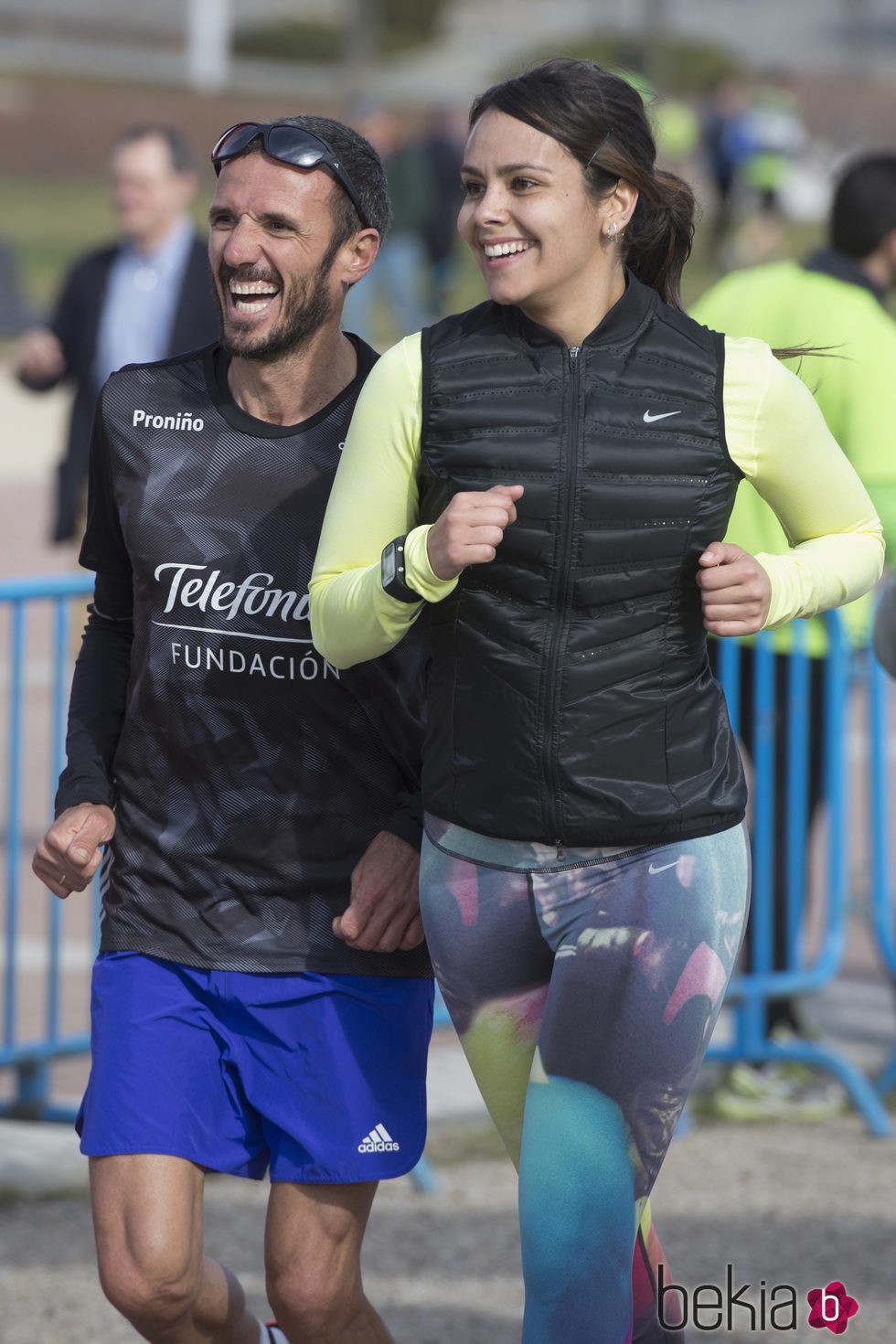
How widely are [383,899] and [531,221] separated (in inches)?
40.9

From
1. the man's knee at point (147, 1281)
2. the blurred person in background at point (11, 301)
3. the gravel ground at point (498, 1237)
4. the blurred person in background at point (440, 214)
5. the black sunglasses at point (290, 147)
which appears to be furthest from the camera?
the blurred person in background at point (11, 301)

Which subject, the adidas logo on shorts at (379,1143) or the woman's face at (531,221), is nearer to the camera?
the woman's face at (531,221)

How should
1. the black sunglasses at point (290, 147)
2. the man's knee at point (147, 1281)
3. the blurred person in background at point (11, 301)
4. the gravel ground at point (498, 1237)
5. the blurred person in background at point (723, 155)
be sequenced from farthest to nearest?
the blurred person in background at point (723, 155) < the blurred person in background at point (11, 301) < the gravel ground at point (498, 1237) < the black sunglasses at point (290, 147) < the man's knee at point (147, 1281)

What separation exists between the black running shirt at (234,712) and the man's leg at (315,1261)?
352 mm

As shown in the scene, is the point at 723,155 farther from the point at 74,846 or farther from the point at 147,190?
the point at 74,846

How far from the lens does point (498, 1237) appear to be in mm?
4469

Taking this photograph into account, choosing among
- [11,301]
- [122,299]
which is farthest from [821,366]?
[11,301]

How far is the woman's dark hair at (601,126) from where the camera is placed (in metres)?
2.60

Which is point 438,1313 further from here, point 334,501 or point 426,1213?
point 334,501

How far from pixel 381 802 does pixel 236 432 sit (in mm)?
621

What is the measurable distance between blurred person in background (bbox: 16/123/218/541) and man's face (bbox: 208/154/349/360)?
432 centimetres

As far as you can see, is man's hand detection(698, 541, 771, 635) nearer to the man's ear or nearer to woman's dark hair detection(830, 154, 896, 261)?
the man's ear

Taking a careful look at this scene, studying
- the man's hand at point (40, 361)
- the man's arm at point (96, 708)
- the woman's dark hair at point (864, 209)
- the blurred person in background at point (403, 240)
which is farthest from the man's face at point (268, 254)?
the blurred person in background at point (403, 240)

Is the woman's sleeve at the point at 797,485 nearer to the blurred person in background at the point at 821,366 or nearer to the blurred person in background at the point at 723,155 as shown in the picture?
the blurred person in background at the point at 821,366
